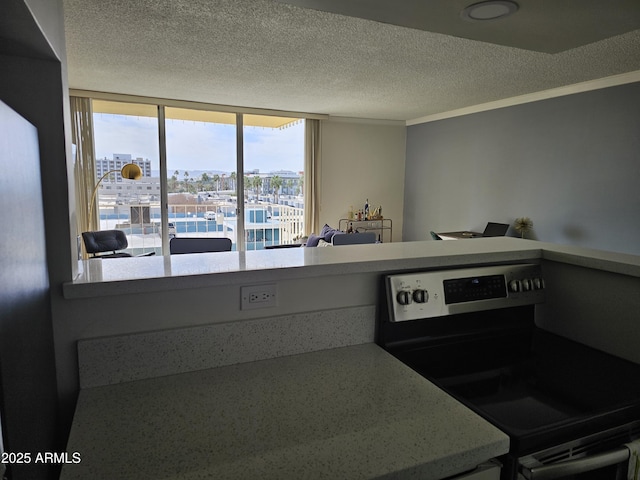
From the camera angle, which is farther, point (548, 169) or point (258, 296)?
point (548, 169)

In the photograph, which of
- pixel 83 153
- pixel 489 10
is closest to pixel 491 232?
pixel 489 10

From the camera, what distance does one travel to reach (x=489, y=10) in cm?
115

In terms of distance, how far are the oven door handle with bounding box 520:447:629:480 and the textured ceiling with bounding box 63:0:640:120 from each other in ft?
3.97

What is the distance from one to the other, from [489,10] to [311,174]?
533 cm

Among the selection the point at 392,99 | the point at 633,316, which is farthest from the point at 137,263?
the point at 392,99

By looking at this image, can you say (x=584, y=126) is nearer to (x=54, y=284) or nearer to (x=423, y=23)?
(x=423, y=23)

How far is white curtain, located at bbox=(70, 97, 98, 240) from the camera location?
4961mm

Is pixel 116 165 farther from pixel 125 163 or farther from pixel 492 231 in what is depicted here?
pixel 492 231

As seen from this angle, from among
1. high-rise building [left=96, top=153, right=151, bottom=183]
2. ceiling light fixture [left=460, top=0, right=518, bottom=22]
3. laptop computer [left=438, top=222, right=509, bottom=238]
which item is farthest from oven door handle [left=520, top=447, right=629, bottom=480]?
high-rise building [left=96, top=153, right=151, bottom=183]

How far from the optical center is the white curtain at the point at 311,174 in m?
6.39

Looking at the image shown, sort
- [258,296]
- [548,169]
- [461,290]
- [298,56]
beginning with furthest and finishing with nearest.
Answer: [548,169] < [298,56] < [461,290] < [258,296]

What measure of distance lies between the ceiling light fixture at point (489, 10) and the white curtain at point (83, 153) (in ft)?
16.8

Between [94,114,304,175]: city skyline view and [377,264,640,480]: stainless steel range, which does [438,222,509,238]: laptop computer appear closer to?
[94,114,304,175]: city skyline view

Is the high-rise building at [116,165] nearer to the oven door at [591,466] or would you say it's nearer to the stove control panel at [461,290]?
the stove control panel at [461,290]
